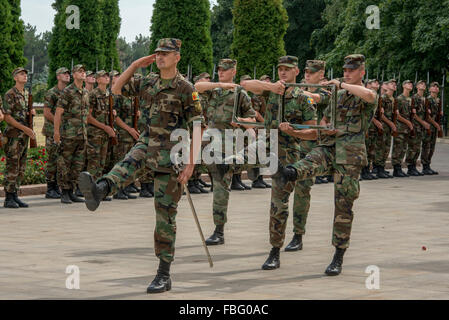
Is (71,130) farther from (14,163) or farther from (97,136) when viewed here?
(14,163)

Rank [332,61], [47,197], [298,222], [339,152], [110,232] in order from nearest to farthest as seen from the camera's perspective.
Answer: [339,152] < [298,222] < [110,232] < [47,197] < [332,61]

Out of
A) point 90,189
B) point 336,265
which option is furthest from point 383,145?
point 90,189

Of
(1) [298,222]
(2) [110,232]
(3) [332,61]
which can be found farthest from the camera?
(3) [332,61]

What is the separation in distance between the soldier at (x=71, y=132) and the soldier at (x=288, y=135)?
5257mm

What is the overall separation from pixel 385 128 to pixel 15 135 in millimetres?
9098

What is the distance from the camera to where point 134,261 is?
9.85m

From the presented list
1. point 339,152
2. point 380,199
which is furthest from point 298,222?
point 380,199

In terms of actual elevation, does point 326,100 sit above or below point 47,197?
above

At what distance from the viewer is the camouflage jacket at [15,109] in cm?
1464

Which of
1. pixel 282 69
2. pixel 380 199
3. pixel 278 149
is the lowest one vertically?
pixel 380 199

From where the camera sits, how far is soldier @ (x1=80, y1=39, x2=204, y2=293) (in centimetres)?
817

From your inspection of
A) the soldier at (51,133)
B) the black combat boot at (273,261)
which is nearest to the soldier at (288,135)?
the black combat boot at (273,261)

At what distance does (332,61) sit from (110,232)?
32.2 m
